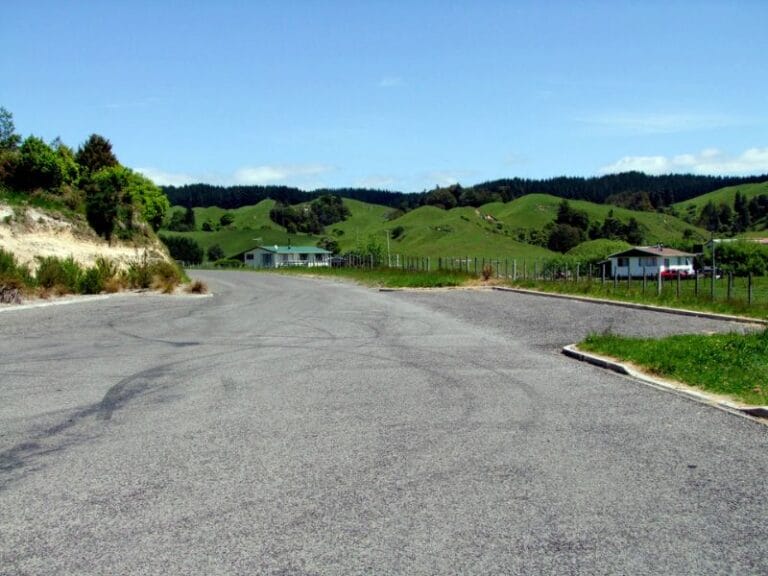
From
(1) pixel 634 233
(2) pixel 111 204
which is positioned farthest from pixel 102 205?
(1) pixel 634 233

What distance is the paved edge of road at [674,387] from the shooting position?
8.72m

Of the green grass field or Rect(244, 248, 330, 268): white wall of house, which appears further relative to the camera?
Rect(244, 248, 330, 268): white wall of house

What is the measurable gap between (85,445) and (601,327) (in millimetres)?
14117

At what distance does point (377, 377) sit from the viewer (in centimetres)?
1139

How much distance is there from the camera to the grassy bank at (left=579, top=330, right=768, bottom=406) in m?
10.1

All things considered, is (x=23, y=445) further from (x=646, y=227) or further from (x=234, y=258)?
(x=646, y=227)

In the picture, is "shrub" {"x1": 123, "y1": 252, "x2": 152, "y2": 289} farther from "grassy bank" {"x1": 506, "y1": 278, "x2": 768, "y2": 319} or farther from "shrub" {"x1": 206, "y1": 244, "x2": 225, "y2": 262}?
"shrub" {"x1": 206, "y1": 244, "x2": 225, "y2": 262}

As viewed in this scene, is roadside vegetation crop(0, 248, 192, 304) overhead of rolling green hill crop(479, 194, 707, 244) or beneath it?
beneath

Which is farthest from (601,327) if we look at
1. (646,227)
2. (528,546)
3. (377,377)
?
(646,227)

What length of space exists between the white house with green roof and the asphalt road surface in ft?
469

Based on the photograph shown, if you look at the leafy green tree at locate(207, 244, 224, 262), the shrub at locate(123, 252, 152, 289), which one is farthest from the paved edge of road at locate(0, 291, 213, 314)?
the leafy green tree at locate(207, 244, 224, 262)

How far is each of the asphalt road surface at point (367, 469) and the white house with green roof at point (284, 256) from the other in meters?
143

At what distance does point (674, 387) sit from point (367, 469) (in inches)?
224

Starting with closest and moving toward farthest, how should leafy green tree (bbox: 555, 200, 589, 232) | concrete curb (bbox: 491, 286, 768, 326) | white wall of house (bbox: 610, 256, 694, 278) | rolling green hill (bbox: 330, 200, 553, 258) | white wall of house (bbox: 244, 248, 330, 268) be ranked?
1. concrete curb (bbox: 491, 286, 768, 326)
2. white wall of house (bbox: 610, 256, 694, 278)
3. white wall of house (bbox: 244, 248, 330, 268)
4. rolling green hill (bbox: 330, 200, 553, 258)
5. leafy green tree (bbox: 555, 200, 589, 232)
